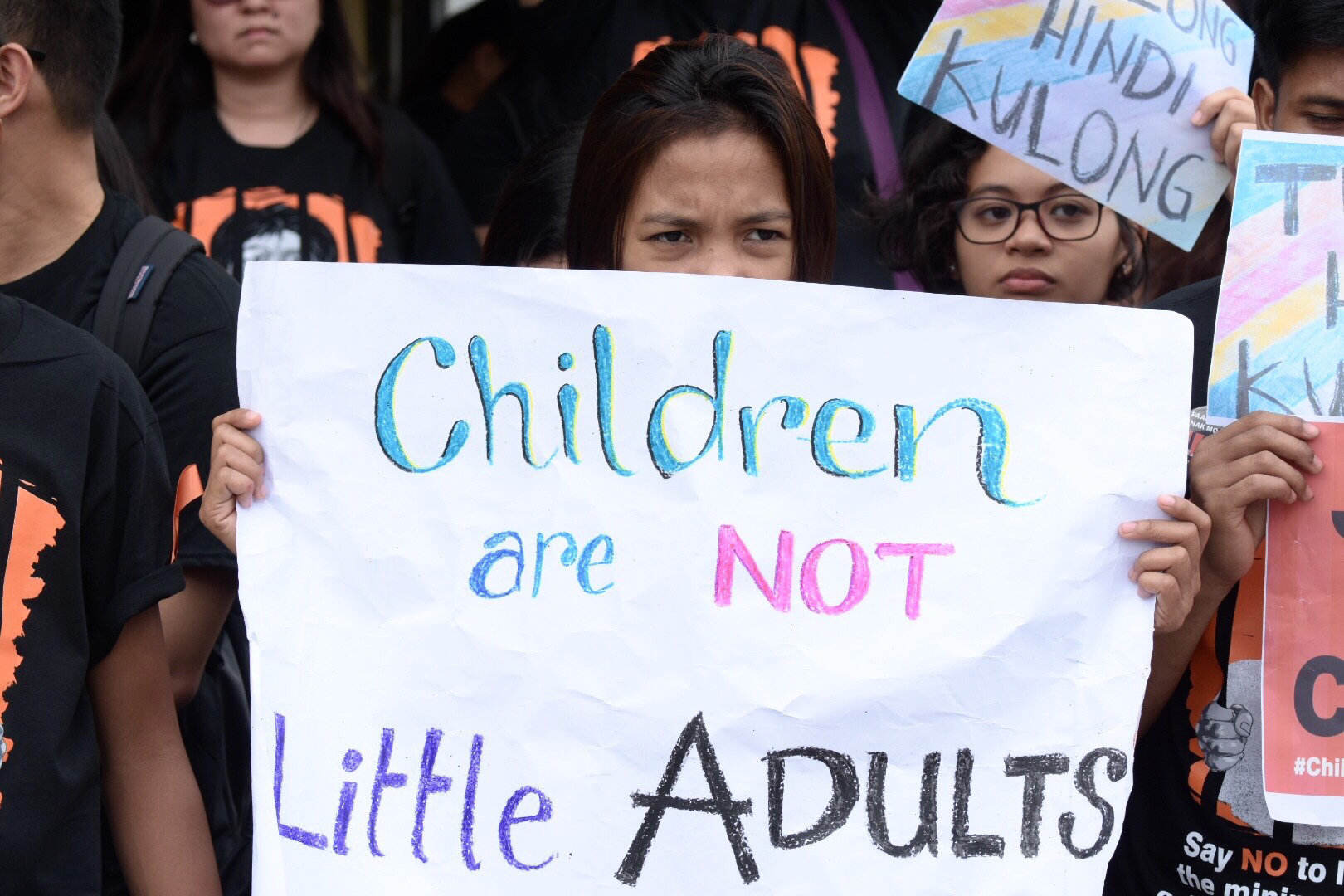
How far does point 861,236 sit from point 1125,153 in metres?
1.24

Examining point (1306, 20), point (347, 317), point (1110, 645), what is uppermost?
point (1306, 20)

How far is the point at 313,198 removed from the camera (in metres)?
3.54

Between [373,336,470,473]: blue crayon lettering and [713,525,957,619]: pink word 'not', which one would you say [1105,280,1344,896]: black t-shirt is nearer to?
[713,525,957,619]: pink word 'not'

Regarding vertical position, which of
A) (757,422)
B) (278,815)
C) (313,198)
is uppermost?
(313,198)

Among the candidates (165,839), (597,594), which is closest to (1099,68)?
(597,594)

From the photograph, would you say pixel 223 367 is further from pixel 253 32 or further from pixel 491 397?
pixel 253 32

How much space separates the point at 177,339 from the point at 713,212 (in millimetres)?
765

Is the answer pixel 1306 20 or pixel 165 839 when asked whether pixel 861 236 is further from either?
pixel 165 839

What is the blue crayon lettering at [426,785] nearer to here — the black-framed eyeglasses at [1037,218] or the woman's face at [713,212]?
the woman's face at [713,212]

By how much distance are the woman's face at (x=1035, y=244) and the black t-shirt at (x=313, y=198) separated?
117 cm

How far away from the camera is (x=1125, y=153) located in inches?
87.3

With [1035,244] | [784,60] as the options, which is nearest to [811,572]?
[1035,244]

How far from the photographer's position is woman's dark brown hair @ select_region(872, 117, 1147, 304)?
316 centimetres

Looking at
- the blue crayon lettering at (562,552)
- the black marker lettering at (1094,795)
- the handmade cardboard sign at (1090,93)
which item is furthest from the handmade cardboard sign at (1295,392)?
the blue crayon lettering at (562,552)
